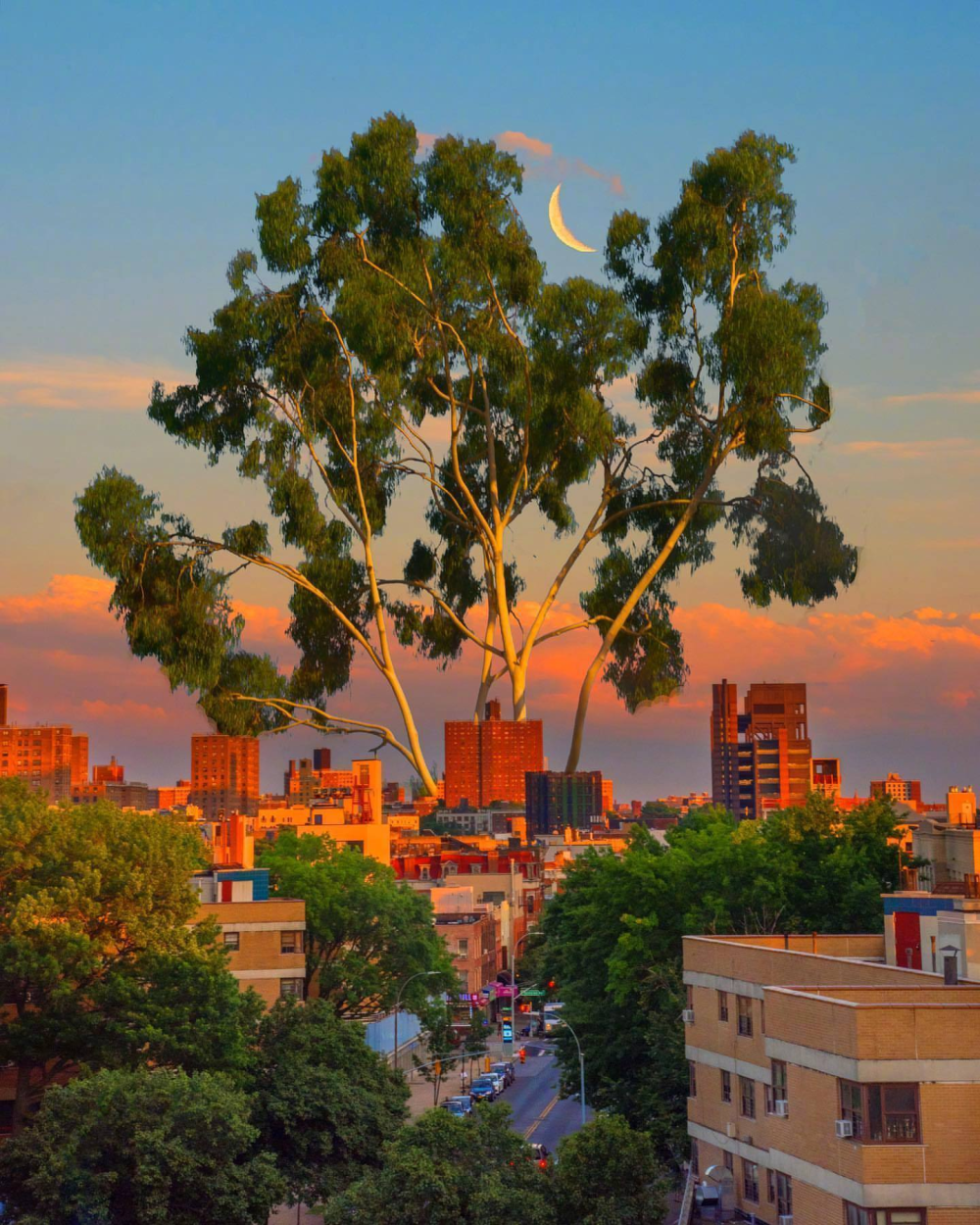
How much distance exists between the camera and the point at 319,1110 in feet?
151

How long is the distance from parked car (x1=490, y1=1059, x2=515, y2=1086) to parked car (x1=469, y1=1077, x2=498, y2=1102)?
210 inches

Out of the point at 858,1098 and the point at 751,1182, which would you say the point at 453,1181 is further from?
the point at 751,1182

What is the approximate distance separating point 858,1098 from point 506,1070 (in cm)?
7400

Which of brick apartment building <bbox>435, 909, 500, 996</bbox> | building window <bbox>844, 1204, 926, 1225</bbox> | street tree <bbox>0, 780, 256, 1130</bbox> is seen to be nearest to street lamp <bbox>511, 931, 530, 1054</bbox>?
brick apartment building <bbox>435, 909, 500, 996</bbox>

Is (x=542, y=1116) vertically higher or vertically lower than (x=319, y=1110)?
lower

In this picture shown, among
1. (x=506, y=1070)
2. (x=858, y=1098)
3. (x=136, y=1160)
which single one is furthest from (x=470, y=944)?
(x=858, y=1098)

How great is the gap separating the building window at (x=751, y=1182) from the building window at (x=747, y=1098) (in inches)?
43.2

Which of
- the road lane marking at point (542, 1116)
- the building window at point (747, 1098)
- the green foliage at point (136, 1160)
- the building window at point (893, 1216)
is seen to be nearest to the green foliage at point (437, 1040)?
the road lane marking at point (542, 1116)

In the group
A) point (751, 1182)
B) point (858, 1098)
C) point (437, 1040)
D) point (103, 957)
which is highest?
point (103, 957)

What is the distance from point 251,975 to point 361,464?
156 ft

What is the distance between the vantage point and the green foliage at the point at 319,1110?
4588 cm

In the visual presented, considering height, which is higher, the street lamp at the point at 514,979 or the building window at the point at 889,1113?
the building window at the point at 889,1113

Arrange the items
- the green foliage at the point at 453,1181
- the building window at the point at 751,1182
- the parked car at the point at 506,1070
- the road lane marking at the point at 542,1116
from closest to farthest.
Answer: the green foliage at the point at 453,1181 < the building window at the point at 751,1182 < the road lane marking at the point at 542,1116 < the parked car at the point at 506,1070

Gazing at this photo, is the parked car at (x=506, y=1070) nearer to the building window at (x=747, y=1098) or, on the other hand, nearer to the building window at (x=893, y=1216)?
the building window at (x=747, y=1098)
